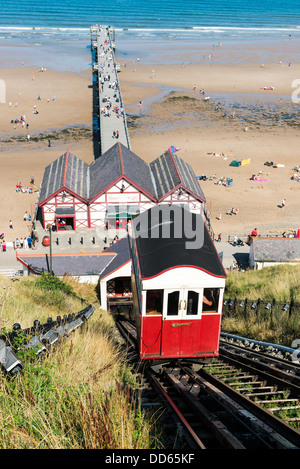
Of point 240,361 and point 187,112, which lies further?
point 187,112

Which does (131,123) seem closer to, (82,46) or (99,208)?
(99,208)

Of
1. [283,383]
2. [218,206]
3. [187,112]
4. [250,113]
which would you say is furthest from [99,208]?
[250,113]

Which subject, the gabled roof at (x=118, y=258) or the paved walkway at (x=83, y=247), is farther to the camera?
the paved walkway at (x=83, y=247)

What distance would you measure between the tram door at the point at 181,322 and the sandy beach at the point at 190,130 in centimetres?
2356

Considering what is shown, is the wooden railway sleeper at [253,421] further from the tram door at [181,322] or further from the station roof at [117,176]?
the station roof at [117,176]

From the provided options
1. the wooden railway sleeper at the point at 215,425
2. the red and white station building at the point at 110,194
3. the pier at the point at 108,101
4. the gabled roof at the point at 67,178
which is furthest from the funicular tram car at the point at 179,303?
the pier at the point at 108,101

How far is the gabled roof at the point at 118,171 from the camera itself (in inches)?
1196

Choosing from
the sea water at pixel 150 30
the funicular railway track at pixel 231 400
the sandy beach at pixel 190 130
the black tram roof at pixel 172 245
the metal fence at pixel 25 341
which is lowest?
the funicular railway track at pixel 231 400

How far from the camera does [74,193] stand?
30250 mm

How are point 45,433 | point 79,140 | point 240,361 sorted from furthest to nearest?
point 79,140 → point 240,361 → point 45,433

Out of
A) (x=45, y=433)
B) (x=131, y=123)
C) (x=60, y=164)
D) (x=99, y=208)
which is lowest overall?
(x=45, y=433)

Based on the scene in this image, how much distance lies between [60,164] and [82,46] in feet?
239

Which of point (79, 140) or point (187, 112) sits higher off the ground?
point (187, 112)

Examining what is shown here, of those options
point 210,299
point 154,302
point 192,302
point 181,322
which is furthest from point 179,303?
point 210,299
